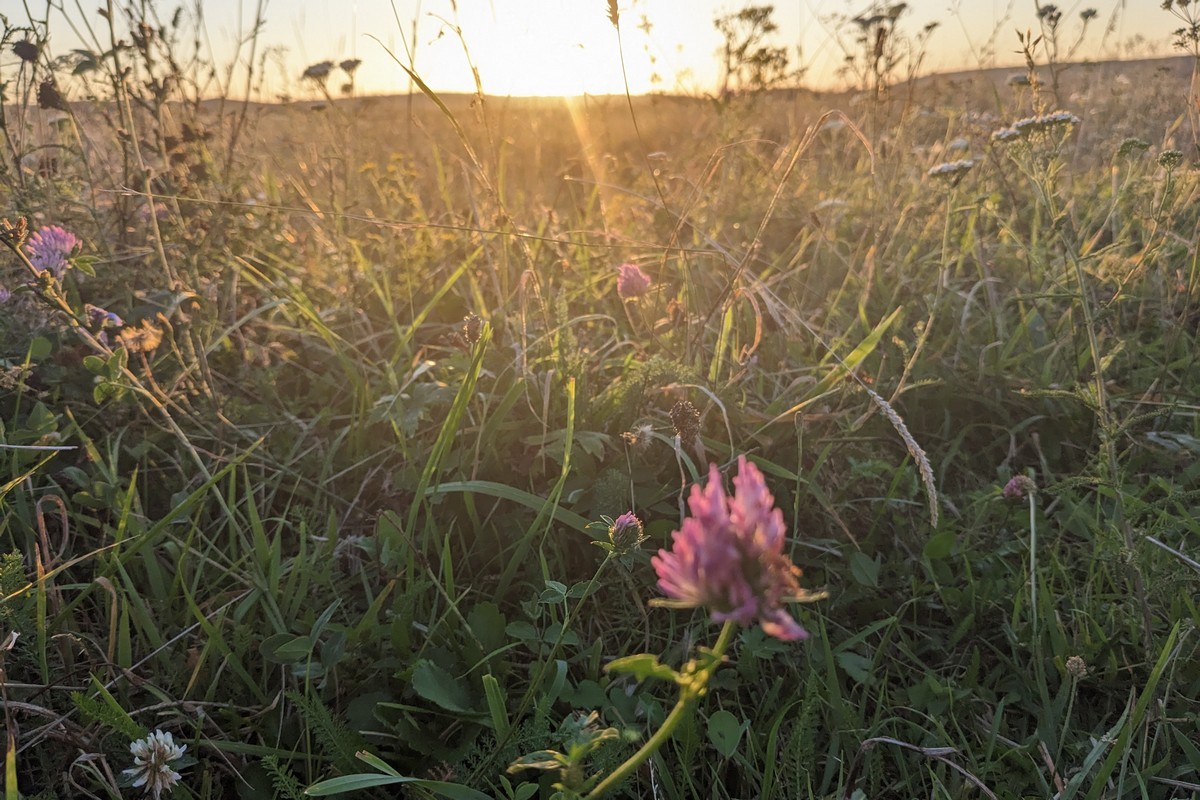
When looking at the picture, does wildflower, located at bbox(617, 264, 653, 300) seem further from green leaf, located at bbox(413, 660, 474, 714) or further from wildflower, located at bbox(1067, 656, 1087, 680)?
wildflower, located at bbox(1067, 656, 1087, 680)

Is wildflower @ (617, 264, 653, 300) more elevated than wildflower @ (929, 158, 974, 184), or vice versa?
wildflower @ (929, 158, 974, 184)

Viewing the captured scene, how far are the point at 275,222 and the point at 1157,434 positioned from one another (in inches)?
110

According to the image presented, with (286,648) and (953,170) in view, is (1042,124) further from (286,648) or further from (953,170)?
(286,648)

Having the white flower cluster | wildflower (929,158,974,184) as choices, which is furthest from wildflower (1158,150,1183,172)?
wildflower (929,158,974,184)

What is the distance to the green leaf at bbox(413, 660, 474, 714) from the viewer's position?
1161mm

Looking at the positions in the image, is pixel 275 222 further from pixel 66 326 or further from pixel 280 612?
pixel 280 612

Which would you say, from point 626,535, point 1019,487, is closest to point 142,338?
point 626,535

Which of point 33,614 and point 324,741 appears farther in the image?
point 33,614

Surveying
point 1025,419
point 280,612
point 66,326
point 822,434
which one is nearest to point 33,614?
point 280,612

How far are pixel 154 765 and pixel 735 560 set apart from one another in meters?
0.99

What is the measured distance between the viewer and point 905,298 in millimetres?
2623

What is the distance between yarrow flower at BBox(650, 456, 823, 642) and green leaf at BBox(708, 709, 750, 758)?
73 centimetres

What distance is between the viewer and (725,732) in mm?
1183

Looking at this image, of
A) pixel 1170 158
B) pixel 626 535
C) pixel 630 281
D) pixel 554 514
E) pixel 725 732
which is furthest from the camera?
pixel 630 281
